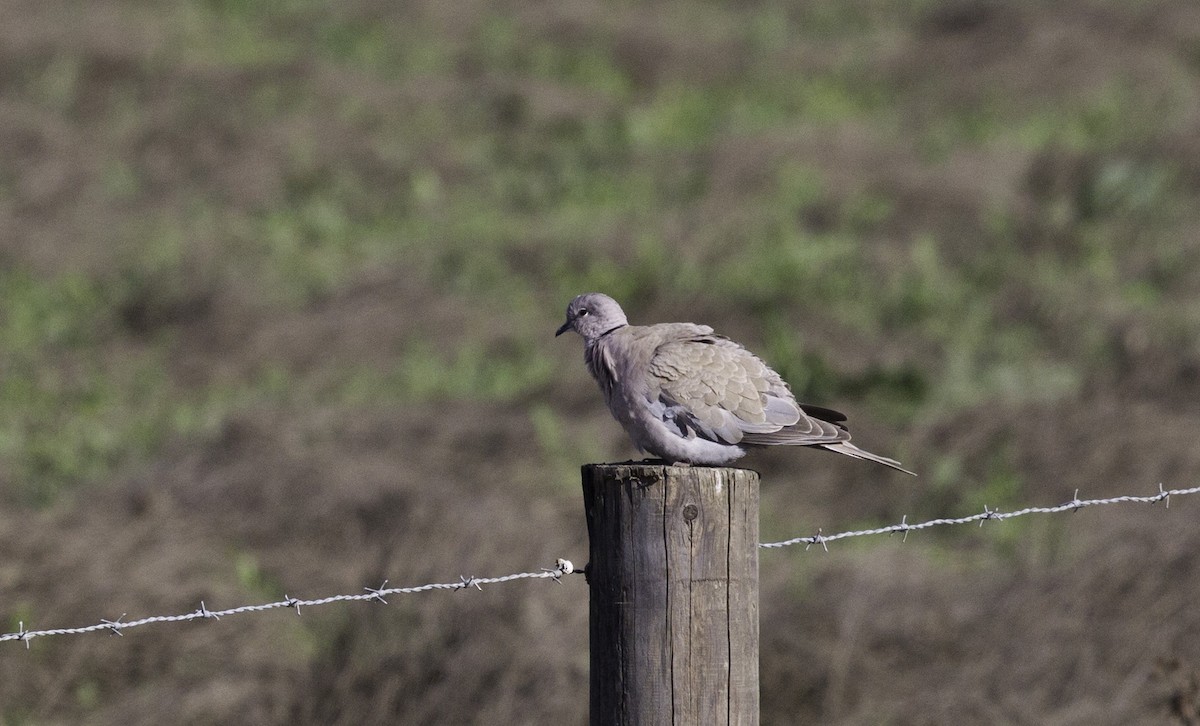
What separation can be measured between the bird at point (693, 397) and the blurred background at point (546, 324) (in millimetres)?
1561

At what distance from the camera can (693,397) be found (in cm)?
423

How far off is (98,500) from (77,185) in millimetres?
6099

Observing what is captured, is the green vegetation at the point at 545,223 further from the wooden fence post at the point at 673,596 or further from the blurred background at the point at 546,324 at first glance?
the wooden fence post at the point at 673,596

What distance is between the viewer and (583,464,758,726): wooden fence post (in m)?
3.21

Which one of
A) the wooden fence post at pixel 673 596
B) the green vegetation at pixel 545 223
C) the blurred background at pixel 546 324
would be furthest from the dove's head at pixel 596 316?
the green vegetation at pixel 545 223

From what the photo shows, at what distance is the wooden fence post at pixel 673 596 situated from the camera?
3207mm

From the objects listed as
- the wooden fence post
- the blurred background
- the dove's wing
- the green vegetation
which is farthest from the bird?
the green vegetation

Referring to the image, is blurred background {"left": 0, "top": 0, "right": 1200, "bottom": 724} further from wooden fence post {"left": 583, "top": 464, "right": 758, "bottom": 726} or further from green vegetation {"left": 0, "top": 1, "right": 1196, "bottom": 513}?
wooden fence post {"left": 583, "top": 464, "right": 758, "bottom": 726}

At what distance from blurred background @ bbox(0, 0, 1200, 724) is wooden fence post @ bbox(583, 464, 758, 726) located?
6.94ft

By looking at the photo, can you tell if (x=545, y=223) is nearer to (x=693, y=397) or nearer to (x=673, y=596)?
(x=693, y=397)

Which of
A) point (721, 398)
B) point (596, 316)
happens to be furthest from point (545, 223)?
point (721, 398)

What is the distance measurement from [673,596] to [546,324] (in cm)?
791

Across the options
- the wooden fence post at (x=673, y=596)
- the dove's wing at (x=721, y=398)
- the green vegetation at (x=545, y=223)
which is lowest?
the wooden fence post at (x=673, y=596)

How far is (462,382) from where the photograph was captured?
1008 cm
